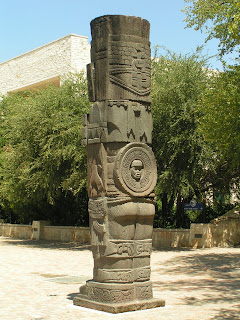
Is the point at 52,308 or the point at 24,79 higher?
the point at 24,79

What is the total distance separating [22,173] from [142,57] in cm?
1424

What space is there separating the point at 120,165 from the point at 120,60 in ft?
6.39

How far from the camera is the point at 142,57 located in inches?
410

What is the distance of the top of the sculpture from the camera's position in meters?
10.2

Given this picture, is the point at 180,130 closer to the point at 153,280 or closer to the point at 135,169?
the point at 153,280

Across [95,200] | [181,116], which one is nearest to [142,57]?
[95,200]

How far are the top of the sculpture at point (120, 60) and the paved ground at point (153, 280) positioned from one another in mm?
3925

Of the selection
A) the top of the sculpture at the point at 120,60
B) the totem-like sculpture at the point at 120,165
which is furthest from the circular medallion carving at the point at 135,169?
the top of the sculpture at the point at 120,60

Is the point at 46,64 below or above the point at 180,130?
above

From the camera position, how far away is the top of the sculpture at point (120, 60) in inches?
403

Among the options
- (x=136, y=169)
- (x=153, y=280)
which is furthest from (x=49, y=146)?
(x=136, y=169)

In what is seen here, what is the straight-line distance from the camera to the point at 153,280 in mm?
13414

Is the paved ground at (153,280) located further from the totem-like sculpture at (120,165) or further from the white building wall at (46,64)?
the white building wall at (46,64)

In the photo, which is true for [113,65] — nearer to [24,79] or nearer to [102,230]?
[102,230]
